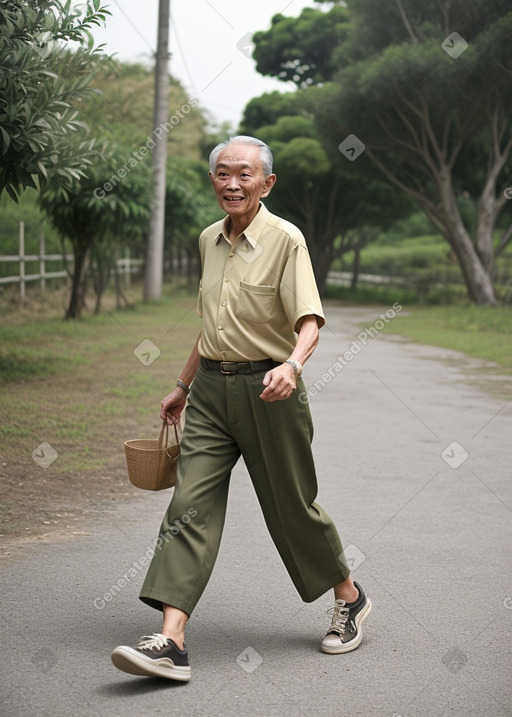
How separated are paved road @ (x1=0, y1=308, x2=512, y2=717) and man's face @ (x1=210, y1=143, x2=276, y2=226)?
171 centimetres

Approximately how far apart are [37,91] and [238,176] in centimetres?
499

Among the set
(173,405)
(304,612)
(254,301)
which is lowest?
(304,612)

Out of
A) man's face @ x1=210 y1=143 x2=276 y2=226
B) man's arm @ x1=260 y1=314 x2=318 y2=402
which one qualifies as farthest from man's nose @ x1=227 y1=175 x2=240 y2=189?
man's arm @ x1=260 y1=314 x2=318 y2=402

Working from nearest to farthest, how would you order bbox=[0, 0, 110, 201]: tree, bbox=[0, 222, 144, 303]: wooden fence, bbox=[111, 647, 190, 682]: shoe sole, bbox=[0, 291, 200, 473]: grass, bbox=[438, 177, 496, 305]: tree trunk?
bbox=[111, 647, 190, 682]: shoe sole → bbox=[0, 0, 110, 201]: tree → bbox=[0, 291, 200, 473]: grass → bbox=[0, 222, 144, 303]: wooden fence → bbox=[438, 177, 496, 305]: tree trunk

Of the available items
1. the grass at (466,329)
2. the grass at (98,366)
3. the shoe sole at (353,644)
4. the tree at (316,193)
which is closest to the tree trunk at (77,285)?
the grass at (98,366)

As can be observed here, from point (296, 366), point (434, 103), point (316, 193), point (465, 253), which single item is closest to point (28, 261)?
point (434, 103)

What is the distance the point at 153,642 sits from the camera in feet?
12.1

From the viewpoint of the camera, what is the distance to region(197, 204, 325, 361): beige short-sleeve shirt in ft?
13.1

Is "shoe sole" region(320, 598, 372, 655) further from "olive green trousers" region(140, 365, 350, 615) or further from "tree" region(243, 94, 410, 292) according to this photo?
"tree" region(243, 94, 410, 292)

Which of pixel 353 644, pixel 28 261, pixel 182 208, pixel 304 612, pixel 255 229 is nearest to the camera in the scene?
pixel 255 229

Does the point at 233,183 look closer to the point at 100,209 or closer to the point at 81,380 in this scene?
the point at 81,380

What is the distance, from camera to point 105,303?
2570cm

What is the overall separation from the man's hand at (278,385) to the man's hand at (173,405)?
0.75 meters

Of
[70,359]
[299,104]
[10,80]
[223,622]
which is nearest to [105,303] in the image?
[70,359]
